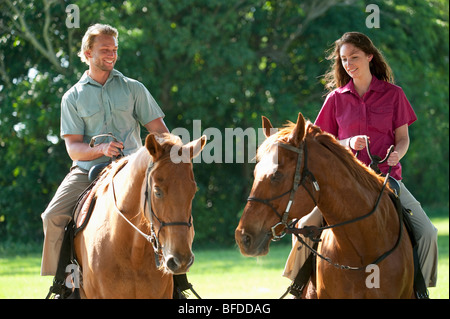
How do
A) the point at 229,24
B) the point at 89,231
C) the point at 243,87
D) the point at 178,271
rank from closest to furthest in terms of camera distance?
the point at 178,271
the point at 89,231
the point at 229,24
the point at 243,87

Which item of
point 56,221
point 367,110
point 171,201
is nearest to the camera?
point 171,201

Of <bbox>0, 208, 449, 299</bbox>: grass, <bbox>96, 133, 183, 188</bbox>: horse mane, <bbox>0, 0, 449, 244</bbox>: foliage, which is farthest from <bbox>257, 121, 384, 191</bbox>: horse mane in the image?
<bbox>0, 0, 449, 244</bbox>: foliage

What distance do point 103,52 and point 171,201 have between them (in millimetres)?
1988

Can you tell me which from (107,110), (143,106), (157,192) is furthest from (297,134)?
(107,110)

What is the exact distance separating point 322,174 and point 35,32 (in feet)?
52.2

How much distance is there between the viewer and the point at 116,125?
5.84 metres

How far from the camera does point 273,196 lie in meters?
4.47

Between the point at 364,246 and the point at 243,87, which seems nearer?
the point at 364,246

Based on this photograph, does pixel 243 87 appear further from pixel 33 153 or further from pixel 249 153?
pixel 33 153

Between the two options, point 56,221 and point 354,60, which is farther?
point 56,221

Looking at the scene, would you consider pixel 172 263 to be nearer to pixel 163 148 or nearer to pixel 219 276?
pixel 163 148

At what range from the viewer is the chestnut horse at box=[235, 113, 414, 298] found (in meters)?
4.47
